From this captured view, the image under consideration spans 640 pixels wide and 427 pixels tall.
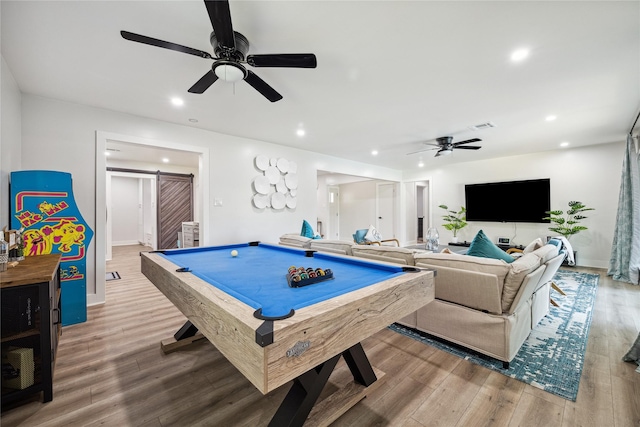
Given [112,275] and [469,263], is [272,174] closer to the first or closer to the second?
[112,275]

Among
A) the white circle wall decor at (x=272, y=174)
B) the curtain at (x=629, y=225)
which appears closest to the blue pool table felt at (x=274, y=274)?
the white circle wall decor at (x=272, y=174)

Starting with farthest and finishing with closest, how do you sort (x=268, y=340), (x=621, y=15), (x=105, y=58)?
(x=105, y=58), (x=621, y=15), (x=268, y=340)

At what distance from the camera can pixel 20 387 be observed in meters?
1.52

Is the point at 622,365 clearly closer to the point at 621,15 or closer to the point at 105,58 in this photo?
the point at 621,15

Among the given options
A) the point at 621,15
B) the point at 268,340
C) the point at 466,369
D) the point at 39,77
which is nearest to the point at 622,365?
the point at 466,369

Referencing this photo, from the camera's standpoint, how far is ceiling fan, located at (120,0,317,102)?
4.73 ft

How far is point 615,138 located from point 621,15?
14.3 feet

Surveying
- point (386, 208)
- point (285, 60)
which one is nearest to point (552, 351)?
point (285, 60)

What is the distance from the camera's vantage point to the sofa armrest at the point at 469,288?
6.27ft

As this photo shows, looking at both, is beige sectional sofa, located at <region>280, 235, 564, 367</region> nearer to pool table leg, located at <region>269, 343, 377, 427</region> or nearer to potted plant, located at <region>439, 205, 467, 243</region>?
pool table leg, located at <region>269, 343, 377, 427</region>

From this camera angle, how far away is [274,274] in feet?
5.61

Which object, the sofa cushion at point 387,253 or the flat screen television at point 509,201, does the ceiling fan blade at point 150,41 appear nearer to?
the sofa cushion at point 387,253

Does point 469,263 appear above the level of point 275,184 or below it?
below

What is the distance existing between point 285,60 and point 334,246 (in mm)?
1817
